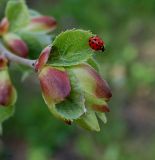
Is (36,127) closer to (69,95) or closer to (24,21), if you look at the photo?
(24,21)

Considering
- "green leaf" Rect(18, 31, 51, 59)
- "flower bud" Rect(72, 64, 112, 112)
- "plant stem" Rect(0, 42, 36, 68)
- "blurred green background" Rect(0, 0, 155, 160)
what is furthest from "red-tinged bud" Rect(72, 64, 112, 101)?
"blurred green background" Rect(0, 0, 155, 160)

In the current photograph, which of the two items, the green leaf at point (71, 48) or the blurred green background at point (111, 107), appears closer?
the green leaf at point (71, 48)


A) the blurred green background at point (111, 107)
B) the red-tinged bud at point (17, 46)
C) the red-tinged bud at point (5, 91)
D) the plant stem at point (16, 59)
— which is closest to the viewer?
the plant stem at point (16, 59)

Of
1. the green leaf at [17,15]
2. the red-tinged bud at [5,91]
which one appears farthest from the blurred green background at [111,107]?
the red-tinged bud at [5,91]

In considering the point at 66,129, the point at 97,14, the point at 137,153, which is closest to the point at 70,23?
the point at 97,14

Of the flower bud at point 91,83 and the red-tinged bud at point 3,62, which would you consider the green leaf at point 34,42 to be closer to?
the red-tinged bud at point 3,62
